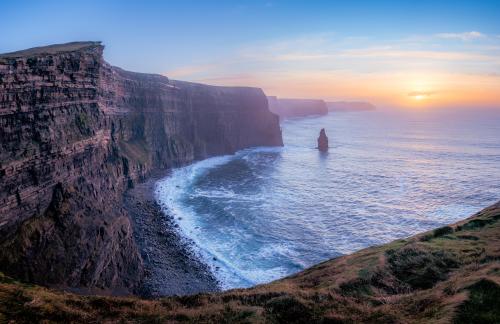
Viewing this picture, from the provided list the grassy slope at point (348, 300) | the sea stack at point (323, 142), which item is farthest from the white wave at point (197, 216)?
the sea stack at point (323, 142)

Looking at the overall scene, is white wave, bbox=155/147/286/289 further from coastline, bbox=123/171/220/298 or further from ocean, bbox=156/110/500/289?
coastline, bbox=123/171/220/298

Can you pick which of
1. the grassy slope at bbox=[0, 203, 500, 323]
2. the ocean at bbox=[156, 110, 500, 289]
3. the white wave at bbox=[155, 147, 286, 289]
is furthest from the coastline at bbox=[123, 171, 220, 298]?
the grassy slope at bbox=[0, 203, 500, 323]

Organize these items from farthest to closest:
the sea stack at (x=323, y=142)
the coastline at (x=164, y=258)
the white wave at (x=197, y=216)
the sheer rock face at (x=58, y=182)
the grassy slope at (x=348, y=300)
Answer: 1. the sea stack at (x=323, y=142)
2. the white wave at (x=197, y=216)
3. the coastline at (x=164, y=258)
4. the sheer rock face at (x=58, y=182)
5. the grassy slope at (x=348, y=300)

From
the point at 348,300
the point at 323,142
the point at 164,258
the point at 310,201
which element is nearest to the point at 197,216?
the point at 164,258

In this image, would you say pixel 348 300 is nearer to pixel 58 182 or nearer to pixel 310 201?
pixel 58 182

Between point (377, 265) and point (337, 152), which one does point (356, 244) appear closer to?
point (377, 265)

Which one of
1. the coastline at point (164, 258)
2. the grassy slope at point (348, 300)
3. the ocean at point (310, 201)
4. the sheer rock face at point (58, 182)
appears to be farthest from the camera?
the ocean at point (310, 201)

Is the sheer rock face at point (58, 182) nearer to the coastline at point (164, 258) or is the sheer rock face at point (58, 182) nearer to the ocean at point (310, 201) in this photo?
the coastline at point (164, 258)
